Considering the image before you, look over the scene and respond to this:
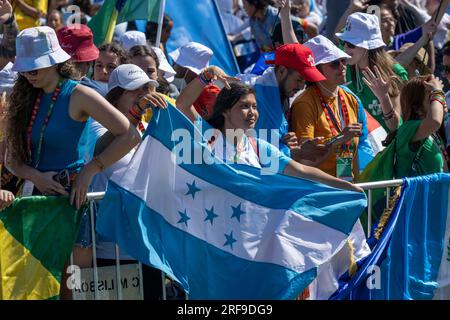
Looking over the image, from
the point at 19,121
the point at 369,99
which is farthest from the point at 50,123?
the point at 369,99

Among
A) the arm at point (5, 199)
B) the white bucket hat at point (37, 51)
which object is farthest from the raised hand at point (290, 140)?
the arm at point (5, 199)

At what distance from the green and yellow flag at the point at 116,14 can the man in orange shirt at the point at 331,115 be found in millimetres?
2125

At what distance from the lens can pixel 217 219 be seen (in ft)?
21.7

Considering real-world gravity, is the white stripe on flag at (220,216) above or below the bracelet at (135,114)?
below

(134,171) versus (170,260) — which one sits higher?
(134,171)

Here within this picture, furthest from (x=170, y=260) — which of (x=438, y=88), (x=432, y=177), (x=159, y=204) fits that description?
(x=438, y=88)

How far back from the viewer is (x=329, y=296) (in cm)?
697

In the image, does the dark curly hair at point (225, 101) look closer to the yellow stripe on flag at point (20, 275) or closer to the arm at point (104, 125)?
the arm at point (104, 125)

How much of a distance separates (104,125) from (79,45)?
1.71 meters

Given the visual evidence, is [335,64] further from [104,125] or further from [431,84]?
[104,125]

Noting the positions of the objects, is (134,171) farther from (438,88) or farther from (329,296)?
(438,88)

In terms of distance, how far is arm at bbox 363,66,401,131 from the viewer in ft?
27.4

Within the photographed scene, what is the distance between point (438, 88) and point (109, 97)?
2.40 meters

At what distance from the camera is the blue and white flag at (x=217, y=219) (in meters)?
6.53
